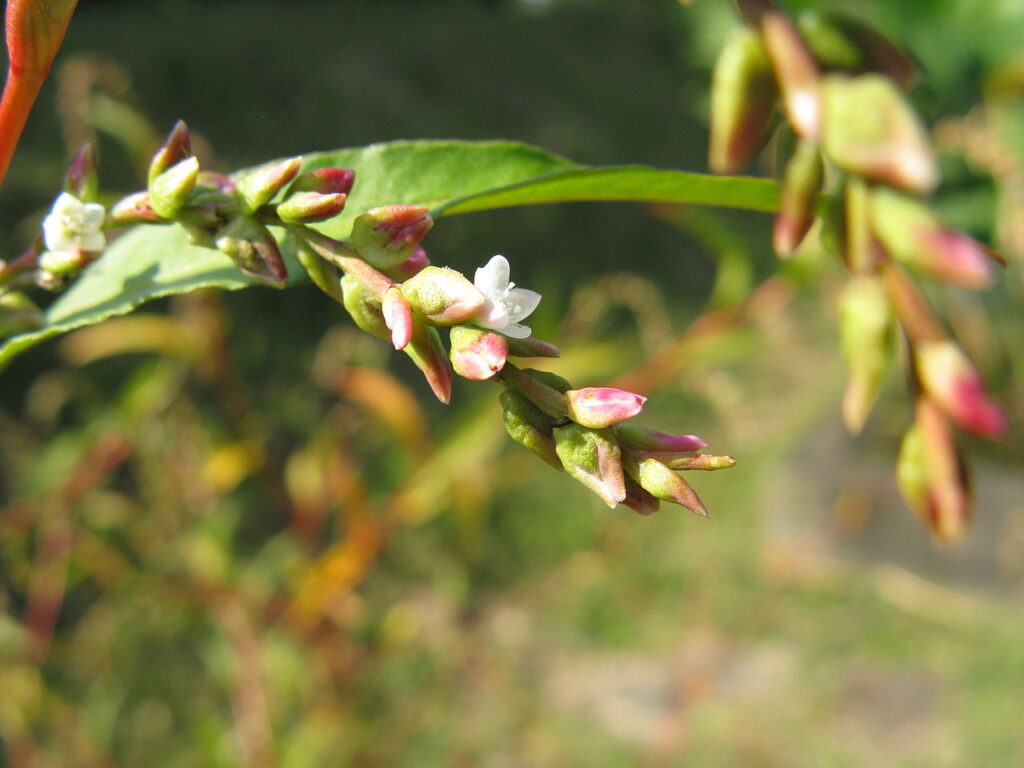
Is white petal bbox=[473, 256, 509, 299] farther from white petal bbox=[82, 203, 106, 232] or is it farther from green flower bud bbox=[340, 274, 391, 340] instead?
white petal bbox=[82, 203, 106, 232]

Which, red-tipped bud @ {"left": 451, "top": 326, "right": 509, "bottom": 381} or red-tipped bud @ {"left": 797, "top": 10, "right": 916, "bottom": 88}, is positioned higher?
red-tipped bud @ {"left": 797, "top": 10, "right": 916, "bottom": 88}

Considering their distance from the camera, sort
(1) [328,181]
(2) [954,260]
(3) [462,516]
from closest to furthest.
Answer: (2) [954,260]
(1) [328,181]
(3) [462,516]

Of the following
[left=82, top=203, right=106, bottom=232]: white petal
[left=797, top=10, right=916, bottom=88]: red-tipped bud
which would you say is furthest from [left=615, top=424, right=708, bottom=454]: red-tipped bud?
[left=82, top=203, right=106, bottom=232]: white petal

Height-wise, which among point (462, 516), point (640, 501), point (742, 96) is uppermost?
point (742, 96)

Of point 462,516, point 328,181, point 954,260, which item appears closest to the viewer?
point 954,260

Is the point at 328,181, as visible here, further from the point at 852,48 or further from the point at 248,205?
the point at 852,48

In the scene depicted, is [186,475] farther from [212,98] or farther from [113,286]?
[212,98]

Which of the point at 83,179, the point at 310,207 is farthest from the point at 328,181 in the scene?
the point at 83,179
